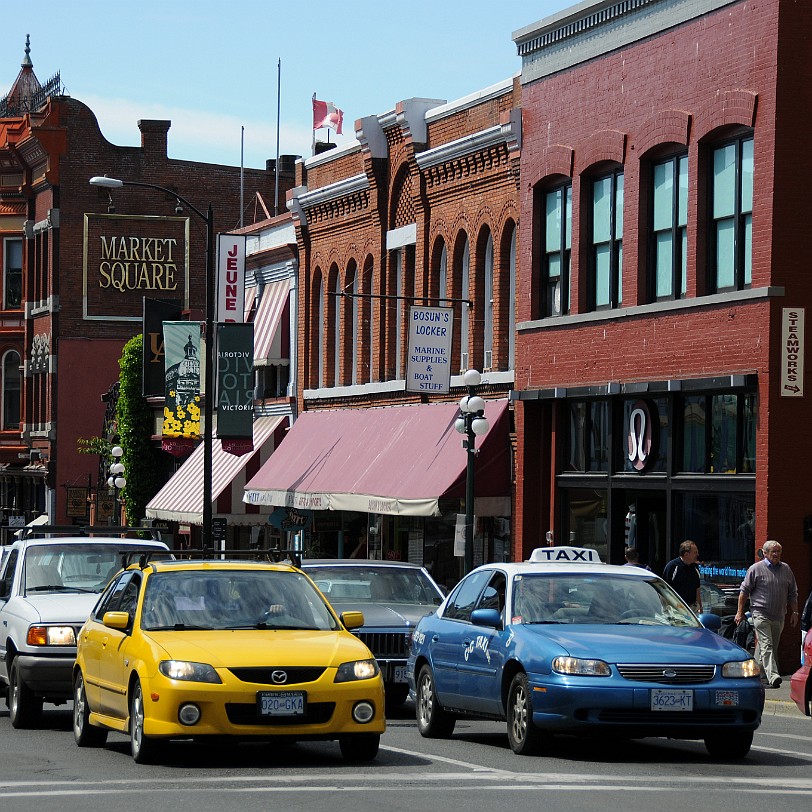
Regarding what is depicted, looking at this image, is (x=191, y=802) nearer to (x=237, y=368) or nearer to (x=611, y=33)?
(x=611, y=33)

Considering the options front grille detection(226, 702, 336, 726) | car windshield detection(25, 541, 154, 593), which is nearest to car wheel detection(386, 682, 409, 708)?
car windshield detection(25, 541, 154, 593)

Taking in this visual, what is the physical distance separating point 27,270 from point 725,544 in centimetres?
4820

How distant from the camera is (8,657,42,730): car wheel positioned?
55.7 ft

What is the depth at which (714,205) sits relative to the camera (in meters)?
26.3

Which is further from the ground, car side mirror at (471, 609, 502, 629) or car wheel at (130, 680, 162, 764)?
car side mirror at (471, 609, 502, 629)

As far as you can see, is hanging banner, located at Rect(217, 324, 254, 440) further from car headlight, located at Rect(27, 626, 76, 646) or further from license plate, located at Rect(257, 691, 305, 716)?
license plate, located at Rect(257, 691, 305, 716)

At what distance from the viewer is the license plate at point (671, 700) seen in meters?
13.3

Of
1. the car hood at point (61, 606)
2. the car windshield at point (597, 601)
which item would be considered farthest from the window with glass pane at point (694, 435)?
the car windshield at point (597, 601)

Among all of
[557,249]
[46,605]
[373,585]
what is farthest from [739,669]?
[557,249]

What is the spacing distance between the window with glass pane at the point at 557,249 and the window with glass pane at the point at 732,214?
4.67 meters

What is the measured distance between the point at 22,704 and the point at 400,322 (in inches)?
874

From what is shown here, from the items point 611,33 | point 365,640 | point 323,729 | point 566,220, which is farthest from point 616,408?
point 323,729

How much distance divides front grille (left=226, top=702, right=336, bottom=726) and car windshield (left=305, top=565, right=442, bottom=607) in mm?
7510

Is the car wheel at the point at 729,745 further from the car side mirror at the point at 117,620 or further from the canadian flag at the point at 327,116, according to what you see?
the canadian flag at the point at 327,116
